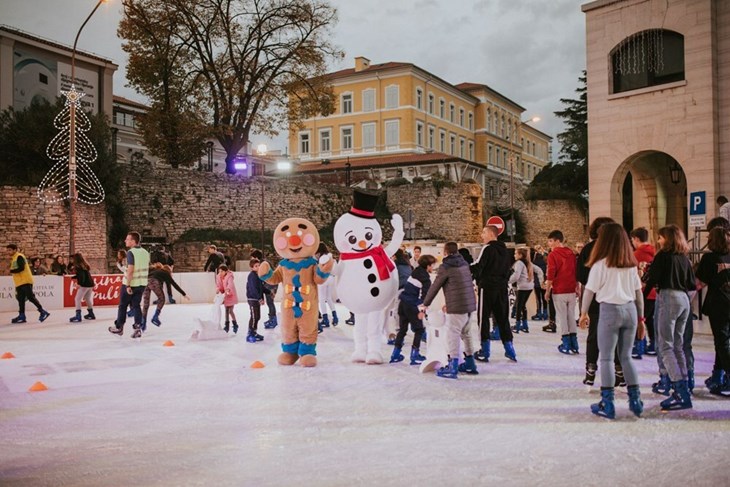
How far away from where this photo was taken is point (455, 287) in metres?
7.44

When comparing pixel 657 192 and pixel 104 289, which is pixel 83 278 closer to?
pixel 104 289

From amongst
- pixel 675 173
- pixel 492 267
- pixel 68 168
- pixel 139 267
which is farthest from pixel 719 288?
pixel 68 168

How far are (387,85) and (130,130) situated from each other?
21.1 metres

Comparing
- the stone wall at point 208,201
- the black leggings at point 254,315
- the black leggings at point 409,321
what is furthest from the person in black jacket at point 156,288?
the stone wall at point 208,201

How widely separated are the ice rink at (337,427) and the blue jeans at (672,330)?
0.40 m

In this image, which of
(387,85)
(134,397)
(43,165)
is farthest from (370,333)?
Result: (387,85)

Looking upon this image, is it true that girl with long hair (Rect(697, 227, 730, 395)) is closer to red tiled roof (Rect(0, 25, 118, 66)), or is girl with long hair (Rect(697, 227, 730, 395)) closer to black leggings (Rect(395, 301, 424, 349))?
black leggings (Rect(395, 301, 424, 349))

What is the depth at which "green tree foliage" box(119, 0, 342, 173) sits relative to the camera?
30.6m

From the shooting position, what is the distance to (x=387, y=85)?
53625mm

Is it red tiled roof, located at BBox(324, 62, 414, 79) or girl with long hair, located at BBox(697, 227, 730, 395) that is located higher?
red tiled roof, located at BBox(324, 62, 414, 79)

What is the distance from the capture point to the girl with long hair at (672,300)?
18.5ft

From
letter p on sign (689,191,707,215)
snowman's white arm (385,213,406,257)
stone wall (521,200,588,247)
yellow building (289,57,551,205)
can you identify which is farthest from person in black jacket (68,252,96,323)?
yellow building (289,57,551,205)

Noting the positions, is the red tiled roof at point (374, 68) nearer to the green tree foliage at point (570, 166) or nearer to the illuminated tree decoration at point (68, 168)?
the green tree foliage at point (570, 166)

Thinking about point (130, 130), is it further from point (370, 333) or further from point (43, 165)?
point (370, 333)
